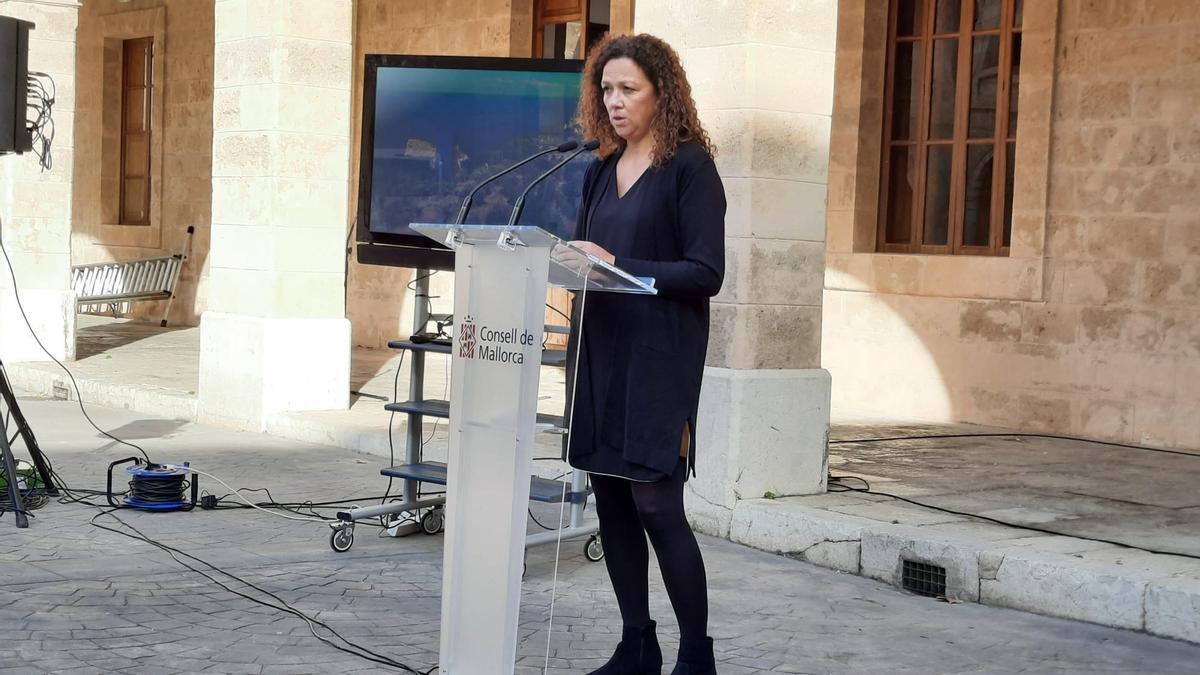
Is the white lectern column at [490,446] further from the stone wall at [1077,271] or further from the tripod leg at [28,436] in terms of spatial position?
the stone wall at [1077,271]

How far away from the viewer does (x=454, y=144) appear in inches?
260

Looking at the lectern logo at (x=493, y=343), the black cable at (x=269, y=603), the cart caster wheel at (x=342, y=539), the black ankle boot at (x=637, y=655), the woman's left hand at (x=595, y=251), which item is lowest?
the black cable at (x=269, y=603)

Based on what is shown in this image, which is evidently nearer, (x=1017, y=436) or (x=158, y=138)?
(x=1017, y=436)

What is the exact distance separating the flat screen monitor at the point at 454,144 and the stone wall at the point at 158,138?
10391 mm

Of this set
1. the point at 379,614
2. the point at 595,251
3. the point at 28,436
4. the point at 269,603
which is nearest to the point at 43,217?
the point at 28,436

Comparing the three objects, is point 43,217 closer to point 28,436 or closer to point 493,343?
point 28,436

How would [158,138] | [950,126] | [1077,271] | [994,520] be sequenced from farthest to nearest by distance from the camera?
[158,138]
[950,126]
[1077,271]
[994,520]

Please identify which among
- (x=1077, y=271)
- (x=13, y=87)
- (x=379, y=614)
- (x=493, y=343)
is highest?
(x=13, y=87)

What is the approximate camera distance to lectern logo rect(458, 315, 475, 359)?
12.5 ft

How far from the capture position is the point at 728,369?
6680 mm

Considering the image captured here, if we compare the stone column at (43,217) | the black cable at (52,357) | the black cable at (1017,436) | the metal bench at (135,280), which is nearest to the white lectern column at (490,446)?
the black cable at (52,357)

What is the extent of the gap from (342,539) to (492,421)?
8.36ft

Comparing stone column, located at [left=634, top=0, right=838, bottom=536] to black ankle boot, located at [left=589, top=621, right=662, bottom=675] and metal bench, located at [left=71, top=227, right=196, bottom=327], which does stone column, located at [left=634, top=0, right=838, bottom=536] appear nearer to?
black ankle boot, located at [left=589, top=621, right=662, bottom=675]

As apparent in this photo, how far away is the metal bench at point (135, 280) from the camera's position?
664 inches
